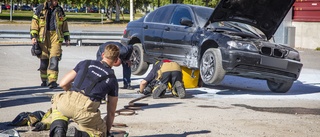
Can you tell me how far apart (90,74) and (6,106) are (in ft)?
10.7

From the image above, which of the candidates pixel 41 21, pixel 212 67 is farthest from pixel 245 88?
pixel 41 21

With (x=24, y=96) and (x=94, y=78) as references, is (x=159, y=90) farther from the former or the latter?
(x=94, y=78)

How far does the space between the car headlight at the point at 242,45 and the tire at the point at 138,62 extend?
2937 millimetres

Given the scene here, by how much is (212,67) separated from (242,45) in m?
0.69

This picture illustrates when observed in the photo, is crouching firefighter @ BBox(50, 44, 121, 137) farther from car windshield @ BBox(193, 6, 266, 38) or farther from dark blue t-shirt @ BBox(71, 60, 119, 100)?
car windshield @ BBox(193, 6, 266, 38)

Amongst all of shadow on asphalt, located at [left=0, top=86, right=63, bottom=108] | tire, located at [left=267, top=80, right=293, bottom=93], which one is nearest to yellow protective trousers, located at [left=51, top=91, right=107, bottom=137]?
shadow on asphalt, located at [left=0, top=86, right=63, bottom=108]

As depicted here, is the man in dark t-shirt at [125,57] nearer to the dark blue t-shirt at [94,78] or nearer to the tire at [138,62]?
the tire at [138,62]

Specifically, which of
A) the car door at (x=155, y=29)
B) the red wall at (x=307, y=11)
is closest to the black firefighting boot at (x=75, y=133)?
the car door at (x=155, y=29)

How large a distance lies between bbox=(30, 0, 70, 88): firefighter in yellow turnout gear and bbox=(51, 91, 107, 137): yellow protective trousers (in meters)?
5.44

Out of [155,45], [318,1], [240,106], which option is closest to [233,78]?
[155,45]

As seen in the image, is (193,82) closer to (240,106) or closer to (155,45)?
(155,45)

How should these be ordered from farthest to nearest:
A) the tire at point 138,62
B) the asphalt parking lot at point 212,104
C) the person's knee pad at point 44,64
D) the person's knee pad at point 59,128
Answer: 1. the tire at point 138,62
2. the person's knee pad at point 44,64
3. the asphalt parking lot at point 212,104
4. the person's knee pad at point 59,128

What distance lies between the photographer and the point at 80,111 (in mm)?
6281

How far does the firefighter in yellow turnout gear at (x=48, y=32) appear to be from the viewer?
11.8 metres
